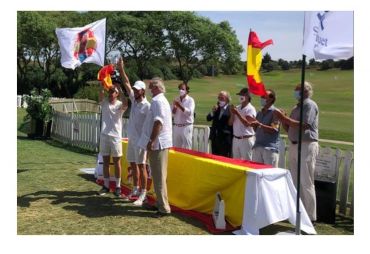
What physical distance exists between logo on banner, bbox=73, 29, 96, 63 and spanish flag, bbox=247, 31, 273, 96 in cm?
386

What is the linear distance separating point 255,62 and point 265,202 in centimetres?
171

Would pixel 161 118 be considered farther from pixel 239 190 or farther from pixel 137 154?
pixel 239 190

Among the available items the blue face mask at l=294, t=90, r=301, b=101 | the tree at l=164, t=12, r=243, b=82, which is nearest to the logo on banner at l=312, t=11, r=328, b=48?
the blue face mask at l=294, t=90, r=301, b=101

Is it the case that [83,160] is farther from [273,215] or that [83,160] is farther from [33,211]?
[273,215]

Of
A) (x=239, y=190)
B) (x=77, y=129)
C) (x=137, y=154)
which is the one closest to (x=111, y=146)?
(x=137, y=154)

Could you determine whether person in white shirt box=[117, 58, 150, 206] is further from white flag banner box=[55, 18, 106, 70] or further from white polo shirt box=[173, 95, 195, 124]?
white polo shirt box=[173, 95, 195, 124]

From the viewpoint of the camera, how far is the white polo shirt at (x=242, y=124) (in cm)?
708

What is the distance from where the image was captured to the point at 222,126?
798 centimetres

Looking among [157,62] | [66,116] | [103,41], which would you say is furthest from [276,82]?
[103,41]

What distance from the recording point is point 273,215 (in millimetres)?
5227

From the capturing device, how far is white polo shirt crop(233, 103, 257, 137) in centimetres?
708

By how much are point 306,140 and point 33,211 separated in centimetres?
397

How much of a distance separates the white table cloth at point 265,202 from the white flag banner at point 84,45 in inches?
165

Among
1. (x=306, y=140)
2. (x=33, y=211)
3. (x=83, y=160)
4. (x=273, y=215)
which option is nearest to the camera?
(x=273, y=215)
